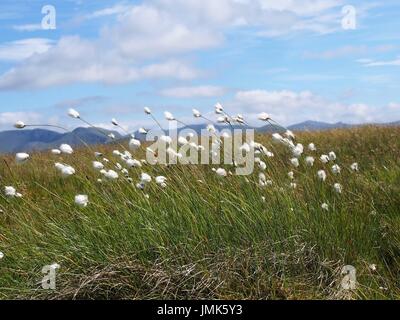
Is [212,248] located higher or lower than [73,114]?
lower

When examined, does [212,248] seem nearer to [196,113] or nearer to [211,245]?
[211,245]

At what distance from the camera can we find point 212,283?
181 inches

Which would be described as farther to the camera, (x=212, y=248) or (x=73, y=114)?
(x=73, y=114)

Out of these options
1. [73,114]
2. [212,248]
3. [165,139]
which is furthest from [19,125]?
[212,248]

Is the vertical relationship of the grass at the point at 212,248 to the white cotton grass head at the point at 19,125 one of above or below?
below

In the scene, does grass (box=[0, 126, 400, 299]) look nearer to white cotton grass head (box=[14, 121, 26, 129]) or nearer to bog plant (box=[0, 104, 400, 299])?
bog plant (box=[0, 104, 400, 299])

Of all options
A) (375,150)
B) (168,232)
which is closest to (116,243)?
(168,232)

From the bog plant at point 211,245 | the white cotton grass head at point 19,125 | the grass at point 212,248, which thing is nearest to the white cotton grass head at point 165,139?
the bog plant at point 211,245

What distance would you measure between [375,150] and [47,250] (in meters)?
7.08

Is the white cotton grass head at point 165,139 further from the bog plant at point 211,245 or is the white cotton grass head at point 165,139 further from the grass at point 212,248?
the grass at point 212,248

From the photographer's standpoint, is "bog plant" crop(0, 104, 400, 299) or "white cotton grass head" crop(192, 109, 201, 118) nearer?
"bog plant" crop(0, 104, 400, 299)

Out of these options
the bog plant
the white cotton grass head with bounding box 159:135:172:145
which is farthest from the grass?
the white cotton grass head with bounding box 159:135:172:145

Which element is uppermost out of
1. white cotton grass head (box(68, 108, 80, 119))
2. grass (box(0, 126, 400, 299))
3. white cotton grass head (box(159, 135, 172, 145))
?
white cotton grass head (box(68, 108, 80, 119))
